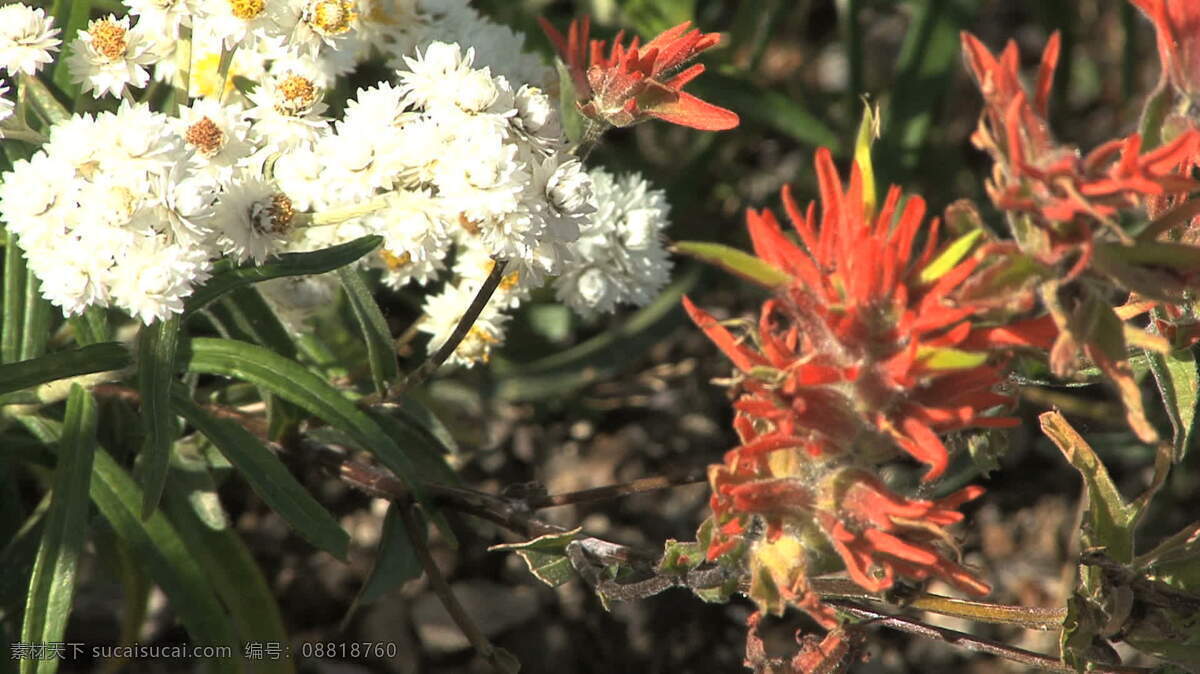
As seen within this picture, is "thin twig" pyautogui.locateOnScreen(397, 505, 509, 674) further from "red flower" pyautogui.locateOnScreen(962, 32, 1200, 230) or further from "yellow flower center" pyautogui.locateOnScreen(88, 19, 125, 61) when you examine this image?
"red flower" pyautogui.locateOnScreen(962, 32, 1200, 230)

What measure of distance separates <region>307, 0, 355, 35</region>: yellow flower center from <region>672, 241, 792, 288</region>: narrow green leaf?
2.34 ft

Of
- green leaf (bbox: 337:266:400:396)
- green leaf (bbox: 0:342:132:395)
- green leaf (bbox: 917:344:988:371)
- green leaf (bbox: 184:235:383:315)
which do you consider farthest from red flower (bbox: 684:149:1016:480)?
green leaf (bbox: 0:342:132:395)

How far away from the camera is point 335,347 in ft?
7.29

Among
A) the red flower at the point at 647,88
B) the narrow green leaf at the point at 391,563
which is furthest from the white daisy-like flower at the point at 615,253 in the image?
the narrow green leaf at the point at 391,563

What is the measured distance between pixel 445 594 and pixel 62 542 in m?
0.57

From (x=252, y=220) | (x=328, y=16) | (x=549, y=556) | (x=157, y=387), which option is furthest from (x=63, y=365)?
(x=549, y=556)

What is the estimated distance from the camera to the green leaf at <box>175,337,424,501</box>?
1775mm

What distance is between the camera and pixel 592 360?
106 inches

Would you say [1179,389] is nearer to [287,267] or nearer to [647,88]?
[647,88]

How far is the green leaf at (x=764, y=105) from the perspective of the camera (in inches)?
106

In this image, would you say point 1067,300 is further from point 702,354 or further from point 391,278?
point 702,354

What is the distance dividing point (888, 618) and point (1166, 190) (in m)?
0.72

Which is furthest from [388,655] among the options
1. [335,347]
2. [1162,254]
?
[1162,254]

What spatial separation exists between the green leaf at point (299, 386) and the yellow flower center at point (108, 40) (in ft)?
1.55
